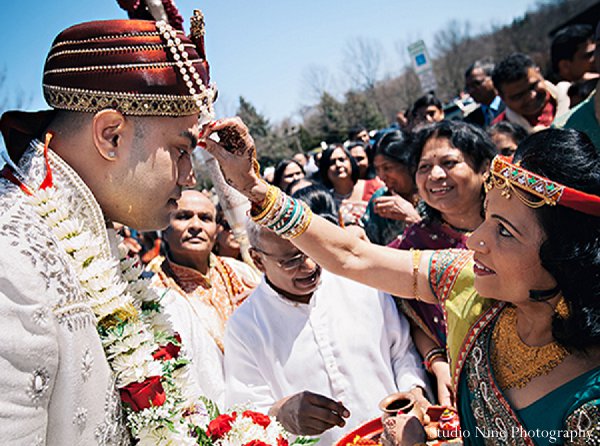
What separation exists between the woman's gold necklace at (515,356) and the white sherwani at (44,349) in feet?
5.06

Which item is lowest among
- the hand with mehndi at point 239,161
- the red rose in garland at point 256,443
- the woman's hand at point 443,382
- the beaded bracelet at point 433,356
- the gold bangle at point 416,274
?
the woman's hand at point 443,382

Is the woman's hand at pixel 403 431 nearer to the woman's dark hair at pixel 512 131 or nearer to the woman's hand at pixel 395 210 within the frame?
the woman's hand at pixel 395 210

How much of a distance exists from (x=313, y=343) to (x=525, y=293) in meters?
1.33

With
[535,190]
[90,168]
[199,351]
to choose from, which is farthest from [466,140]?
[90,168]

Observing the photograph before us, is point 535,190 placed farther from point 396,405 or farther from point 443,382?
point 443,382

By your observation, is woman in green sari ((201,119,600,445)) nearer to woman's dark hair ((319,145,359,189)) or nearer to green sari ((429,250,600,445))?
green sari ((429,250,600,445))

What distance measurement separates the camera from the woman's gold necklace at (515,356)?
6.56 feet

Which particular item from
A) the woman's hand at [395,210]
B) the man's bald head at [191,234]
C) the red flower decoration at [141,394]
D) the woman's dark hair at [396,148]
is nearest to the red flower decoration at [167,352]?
the red flower decoration at [141,394]

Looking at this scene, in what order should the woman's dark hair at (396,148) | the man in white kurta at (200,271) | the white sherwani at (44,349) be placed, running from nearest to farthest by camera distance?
the white sherwani at (44,349) < the man in white kurta at (200,271) < the woman's dark hair at (396,148)

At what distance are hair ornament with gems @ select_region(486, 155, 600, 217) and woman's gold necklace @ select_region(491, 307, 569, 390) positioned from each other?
553 millimetres

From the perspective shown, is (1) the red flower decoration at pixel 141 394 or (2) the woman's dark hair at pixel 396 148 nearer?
(1) the red flower decoration at pixel 141 394

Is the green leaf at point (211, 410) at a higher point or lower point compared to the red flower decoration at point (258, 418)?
higher

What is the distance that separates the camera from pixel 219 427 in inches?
72.0

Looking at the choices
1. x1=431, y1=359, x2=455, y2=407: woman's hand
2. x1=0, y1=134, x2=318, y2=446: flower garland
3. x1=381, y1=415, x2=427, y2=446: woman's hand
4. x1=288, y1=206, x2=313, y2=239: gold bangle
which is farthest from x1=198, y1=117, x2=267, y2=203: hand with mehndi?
x1=431, y1=359, x2=455, y2=407: woman's hand
